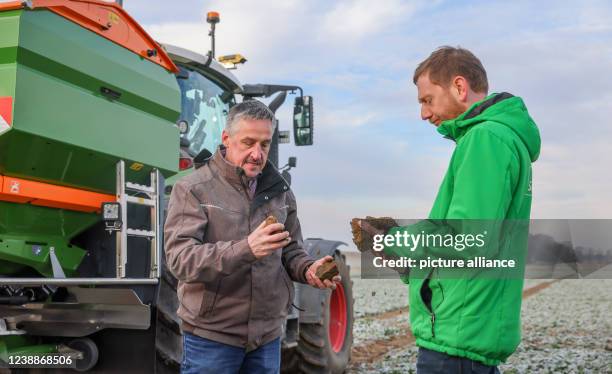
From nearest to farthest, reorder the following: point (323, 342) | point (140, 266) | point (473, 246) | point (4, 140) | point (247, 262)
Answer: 1. point (473, 246)
2. point (247, 262)
3. point (4, 140)
4. point (140, 266)
5. point (323, 342)

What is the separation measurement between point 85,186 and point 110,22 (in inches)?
49.9

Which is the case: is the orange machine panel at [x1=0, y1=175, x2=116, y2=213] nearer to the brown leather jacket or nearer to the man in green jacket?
the brown leather jacket

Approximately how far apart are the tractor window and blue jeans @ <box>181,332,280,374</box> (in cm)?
367

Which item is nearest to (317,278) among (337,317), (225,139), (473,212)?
(225,139)

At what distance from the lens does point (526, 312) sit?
1795cm

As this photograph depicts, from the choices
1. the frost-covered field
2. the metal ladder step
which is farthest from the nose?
the frost-covered field

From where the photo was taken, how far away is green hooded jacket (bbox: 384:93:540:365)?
2348 millimetres

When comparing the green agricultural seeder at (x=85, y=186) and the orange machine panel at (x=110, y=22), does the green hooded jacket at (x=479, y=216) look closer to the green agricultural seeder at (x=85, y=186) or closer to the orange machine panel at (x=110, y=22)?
the green agricultural seeder at (x=85, y=186)

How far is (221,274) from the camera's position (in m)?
2.81

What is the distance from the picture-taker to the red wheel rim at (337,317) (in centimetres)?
821

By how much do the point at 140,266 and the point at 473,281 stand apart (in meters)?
3.36

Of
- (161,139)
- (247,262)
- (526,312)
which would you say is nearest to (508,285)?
(247,262)

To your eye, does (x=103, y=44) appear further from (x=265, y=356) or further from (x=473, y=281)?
(x=473, y=281)

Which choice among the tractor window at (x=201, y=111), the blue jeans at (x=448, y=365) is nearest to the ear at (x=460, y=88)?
the blue jeans at (x=448, y=365)
